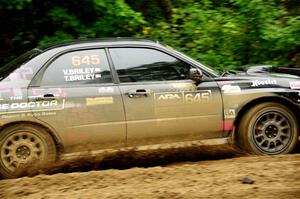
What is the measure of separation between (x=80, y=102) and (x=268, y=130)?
2.48m

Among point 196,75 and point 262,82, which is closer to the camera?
point 196,75

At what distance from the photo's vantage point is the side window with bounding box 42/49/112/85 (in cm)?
590

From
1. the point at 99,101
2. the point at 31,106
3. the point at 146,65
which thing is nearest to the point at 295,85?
the point at 146,65

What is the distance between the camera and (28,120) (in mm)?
5727

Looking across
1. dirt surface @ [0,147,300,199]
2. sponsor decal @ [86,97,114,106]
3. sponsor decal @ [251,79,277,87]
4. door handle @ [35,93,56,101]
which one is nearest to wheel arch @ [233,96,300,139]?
sponsor decal @ [251,79,277,87]

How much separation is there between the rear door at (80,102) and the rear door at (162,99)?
157mm

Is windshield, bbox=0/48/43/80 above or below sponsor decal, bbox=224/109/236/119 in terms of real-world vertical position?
above

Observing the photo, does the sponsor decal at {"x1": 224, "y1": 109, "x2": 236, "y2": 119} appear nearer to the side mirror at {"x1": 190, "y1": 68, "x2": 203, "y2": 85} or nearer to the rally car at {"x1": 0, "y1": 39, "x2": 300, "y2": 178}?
the rally car at {"x1": 0, "y1": 39, "x2": 300, "y2": 178}

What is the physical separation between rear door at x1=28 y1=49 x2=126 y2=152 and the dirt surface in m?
0.32

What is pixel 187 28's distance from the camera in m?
10.2

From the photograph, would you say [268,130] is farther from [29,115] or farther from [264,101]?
[29,115]

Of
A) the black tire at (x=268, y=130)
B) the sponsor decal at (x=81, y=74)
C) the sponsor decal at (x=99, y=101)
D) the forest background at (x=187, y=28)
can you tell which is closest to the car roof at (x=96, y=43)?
the sponsor decal at (x=81, y=74)

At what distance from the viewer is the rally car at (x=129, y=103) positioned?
5.77 meters

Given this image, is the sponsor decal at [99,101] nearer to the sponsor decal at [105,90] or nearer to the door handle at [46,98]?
the sponsor decal at [105,90]
